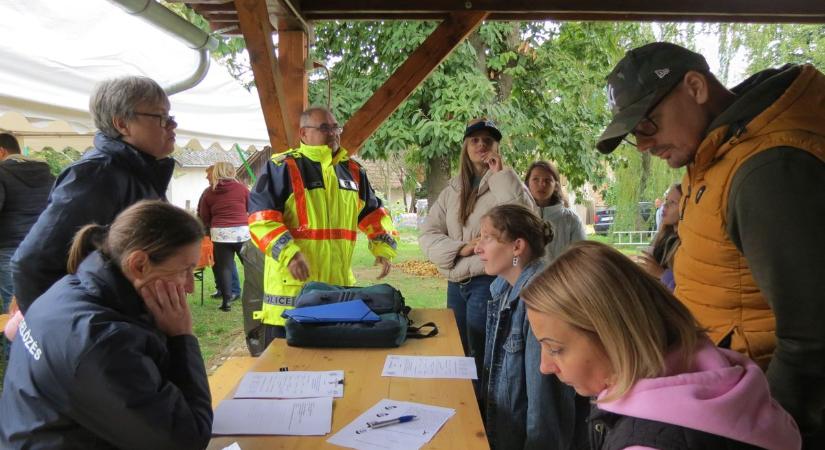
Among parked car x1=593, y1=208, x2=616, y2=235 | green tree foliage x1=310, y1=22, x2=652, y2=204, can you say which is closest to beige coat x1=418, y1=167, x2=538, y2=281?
green tree foliage x1=310, y1=22, x2=652, y2=204

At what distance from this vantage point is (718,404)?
3.02 feet

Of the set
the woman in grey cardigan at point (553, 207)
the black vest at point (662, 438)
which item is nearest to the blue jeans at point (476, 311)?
the woman in grey cardigan at point (553, 207)

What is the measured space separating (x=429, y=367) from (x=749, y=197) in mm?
1218

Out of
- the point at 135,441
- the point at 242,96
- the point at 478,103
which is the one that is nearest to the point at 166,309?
the point at 135,441

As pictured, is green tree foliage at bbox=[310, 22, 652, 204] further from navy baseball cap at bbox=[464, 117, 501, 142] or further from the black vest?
the black vest

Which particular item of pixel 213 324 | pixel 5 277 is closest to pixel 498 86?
pixel 213 324

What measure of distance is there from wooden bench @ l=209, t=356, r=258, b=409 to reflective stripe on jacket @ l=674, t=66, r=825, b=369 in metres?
3.20

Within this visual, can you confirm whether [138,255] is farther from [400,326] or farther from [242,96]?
[242,96]

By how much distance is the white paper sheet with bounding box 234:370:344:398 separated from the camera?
179 cm

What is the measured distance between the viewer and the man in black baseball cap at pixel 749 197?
1122 millimetres

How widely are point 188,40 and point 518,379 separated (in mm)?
3113

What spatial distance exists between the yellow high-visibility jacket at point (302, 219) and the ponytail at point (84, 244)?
1.25m

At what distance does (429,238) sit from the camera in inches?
138

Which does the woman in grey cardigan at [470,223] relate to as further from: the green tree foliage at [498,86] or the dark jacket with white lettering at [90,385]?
the green tree foliage at [498,86]
